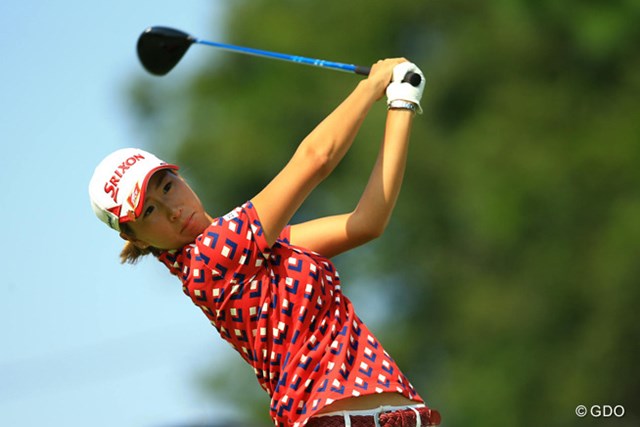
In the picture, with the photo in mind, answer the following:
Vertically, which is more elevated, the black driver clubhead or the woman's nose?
the black driver clubhead

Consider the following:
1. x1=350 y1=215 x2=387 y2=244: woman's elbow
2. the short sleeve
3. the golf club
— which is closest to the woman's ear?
the short sleeve

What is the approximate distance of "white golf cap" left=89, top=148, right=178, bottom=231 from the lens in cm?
577

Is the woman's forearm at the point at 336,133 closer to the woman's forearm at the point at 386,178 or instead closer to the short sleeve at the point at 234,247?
the woman's forearm at the point at 386,178

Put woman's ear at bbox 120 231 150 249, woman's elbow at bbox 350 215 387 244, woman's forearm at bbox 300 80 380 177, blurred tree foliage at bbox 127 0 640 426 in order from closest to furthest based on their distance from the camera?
woman's forearm at bbox 300 80 380 177 < woman's ear at bbox 120 231 150 249 < woman's elbow at bbox 350 215 387 244 < blurred tree foliage at bbox 127 0 640 426

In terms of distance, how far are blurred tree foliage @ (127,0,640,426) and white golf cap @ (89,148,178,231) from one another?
1406 centimetres

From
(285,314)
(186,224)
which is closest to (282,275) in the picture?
(285,314)

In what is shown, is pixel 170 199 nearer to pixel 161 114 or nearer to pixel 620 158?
pixel 620 158

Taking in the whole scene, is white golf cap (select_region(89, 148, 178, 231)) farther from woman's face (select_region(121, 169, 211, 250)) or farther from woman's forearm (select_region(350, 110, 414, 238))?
woman's forearm (select_region(350, 110, 414, 238))

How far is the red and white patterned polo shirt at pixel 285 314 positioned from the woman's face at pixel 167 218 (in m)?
0.08

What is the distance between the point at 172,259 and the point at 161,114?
1994cm

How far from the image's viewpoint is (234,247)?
18.4ft

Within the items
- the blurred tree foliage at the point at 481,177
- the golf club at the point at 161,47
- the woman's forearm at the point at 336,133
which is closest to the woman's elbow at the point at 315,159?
the woman's forearm at the point at 336,133

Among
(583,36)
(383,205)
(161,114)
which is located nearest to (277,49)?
(161,114)

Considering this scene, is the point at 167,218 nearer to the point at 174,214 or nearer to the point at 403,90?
the point at 174,214
